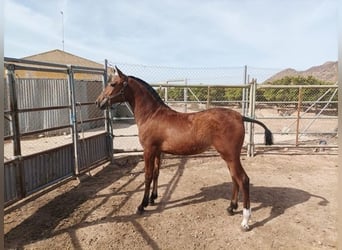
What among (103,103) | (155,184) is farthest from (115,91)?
(155,184)

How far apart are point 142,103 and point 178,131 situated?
0.69 metres

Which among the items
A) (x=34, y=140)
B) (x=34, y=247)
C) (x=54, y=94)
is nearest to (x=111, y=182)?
(x=34, y=247)

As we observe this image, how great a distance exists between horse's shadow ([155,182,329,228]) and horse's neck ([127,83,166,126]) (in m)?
1.29

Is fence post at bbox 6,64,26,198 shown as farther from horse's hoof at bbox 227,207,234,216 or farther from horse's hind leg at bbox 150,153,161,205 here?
horse's hoof at bbox 227,207,234,216

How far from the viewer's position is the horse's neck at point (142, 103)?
393 centimetres

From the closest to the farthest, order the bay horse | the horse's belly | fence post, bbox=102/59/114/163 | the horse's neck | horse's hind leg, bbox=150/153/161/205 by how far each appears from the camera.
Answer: the bay horse, the horse's belly, the horse's neck, horse's hind leg, bbox=150/153/161/205, fence post, bbox=102/59/114/163

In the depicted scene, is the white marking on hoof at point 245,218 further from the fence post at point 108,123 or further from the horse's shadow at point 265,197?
the fence post at point 108,123

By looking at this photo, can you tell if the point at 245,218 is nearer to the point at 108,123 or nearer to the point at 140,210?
the point at 140,210

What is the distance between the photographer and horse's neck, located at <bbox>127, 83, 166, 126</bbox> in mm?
3932

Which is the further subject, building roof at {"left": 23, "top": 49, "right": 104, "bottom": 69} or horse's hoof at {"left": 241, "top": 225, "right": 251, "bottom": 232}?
building roof at {"left": 23, "top": 49, "right": 104, "bottom": 69}

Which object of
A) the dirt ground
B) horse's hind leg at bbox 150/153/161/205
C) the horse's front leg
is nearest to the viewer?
the dirt ground

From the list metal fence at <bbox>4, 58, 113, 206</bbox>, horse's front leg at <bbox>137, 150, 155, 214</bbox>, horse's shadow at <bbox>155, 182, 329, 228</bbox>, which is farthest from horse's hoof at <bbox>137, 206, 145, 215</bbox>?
metal fence at <bbox>4, 58, 113, 206</bbox>

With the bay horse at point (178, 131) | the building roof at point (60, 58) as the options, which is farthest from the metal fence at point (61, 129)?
the building roof at point (60, 58)

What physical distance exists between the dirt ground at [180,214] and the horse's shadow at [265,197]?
14mm
